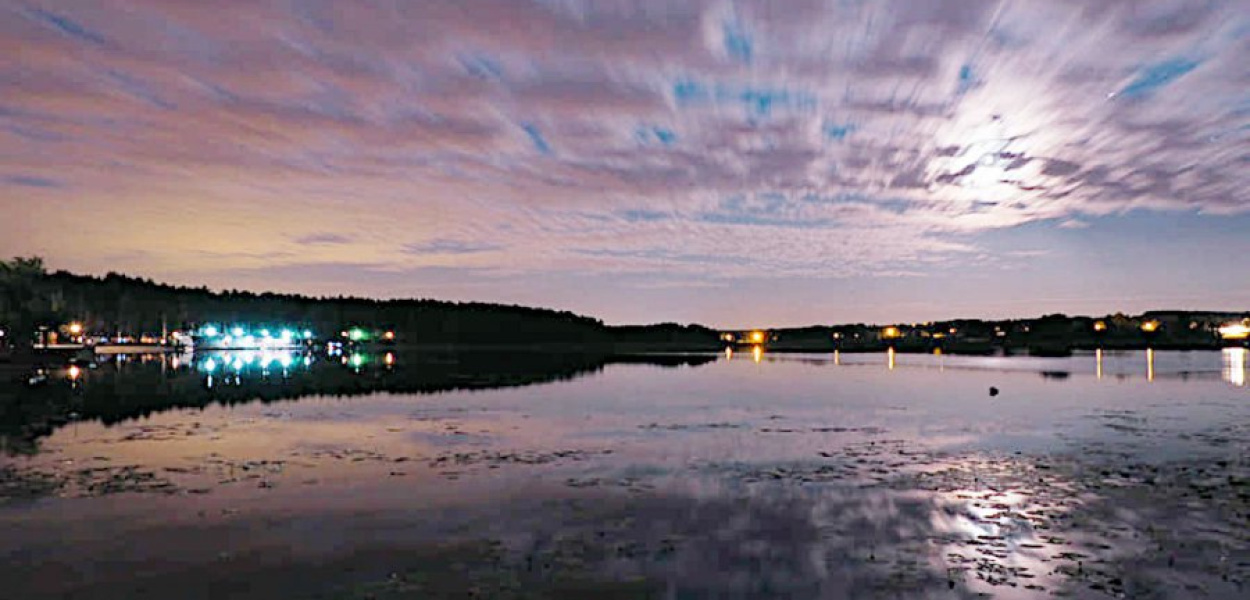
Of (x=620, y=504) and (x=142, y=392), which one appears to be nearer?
(x=620, y=504)

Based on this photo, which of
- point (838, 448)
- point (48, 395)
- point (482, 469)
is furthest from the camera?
point (48, 395)

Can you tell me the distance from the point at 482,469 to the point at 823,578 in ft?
48.2

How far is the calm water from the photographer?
51.1 feet

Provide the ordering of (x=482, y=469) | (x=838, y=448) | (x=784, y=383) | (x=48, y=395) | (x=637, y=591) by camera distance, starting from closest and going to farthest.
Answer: (x=637, y=591) < (x=482, y=469) < (x=838, y=448) < (x=48, y=395) < (x=784, y=383)

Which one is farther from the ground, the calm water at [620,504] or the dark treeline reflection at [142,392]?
the dark treeline reflection at [142,392]

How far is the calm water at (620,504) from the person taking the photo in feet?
51.1

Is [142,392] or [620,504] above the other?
[142,392]

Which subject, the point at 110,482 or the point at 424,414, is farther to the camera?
the point at 424,414

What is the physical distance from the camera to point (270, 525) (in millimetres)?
19734

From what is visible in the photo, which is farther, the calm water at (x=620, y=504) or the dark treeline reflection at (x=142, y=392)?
the dark treeline reflection at (x=142, y=392)

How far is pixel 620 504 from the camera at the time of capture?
2228 cm

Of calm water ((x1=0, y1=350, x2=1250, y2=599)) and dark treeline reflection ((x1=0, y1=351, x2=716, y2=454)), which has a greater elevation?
dark treeline reflection ((x1=0, y1=351, x2=716, y2=454))

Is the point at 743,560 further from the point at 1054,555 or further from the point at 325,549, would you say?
the point at 325,549

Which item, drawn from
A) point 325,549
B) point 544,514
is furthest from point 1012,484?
point 325,549
